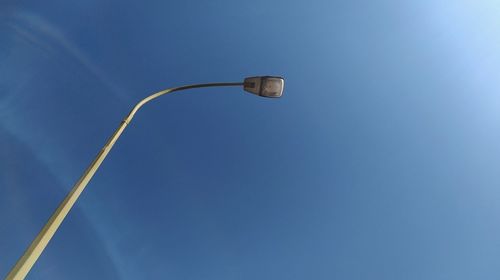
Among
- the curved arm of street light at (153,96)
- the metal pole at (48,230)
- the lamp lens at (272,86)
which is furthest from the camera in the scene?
the lamp lens at (272,86)

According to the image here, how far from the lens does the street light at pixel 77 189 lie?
3.71 metres

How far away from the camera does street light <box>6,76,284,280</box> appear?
3.71 m

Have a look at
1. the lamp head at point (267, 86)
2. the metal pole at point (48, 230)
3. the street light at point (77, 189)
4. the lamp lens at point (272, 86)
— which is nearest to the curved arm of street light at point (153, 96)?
the street light at point (77, 189)

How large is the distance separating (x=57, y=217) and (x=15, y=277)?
76 cm

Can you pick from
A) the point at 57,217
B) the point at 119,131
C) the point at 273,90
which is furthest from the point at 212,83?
the point at 57,217

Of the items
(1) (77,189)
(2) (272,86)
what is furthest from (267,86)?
(1) (77,189)

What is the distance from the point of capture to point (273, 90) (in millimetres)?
7148

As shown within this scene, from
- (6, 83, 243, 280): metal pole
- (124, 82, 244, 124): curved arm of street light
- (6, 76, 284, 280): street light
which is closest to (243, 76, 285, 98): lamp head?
(6, 76, 284, 280): street light

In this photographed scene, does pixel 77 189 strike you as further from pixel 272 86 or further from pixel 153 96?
pixel 272 86

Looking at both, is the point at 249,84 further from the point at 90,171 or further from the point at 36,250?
the point at 36,250

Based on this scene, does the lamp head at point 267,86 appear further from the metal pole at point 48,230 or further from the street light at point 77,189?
the metal pole at point 48,230

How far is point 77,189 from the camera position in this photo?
15.2 ft

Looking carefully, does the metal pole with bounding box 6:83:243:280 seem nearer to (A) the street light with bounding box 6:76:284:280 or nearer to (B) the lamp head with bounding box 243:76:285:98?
(A) the street light with bounding box 6:76:284:280

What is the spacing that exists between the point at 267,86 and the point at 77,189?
3.79 metres
